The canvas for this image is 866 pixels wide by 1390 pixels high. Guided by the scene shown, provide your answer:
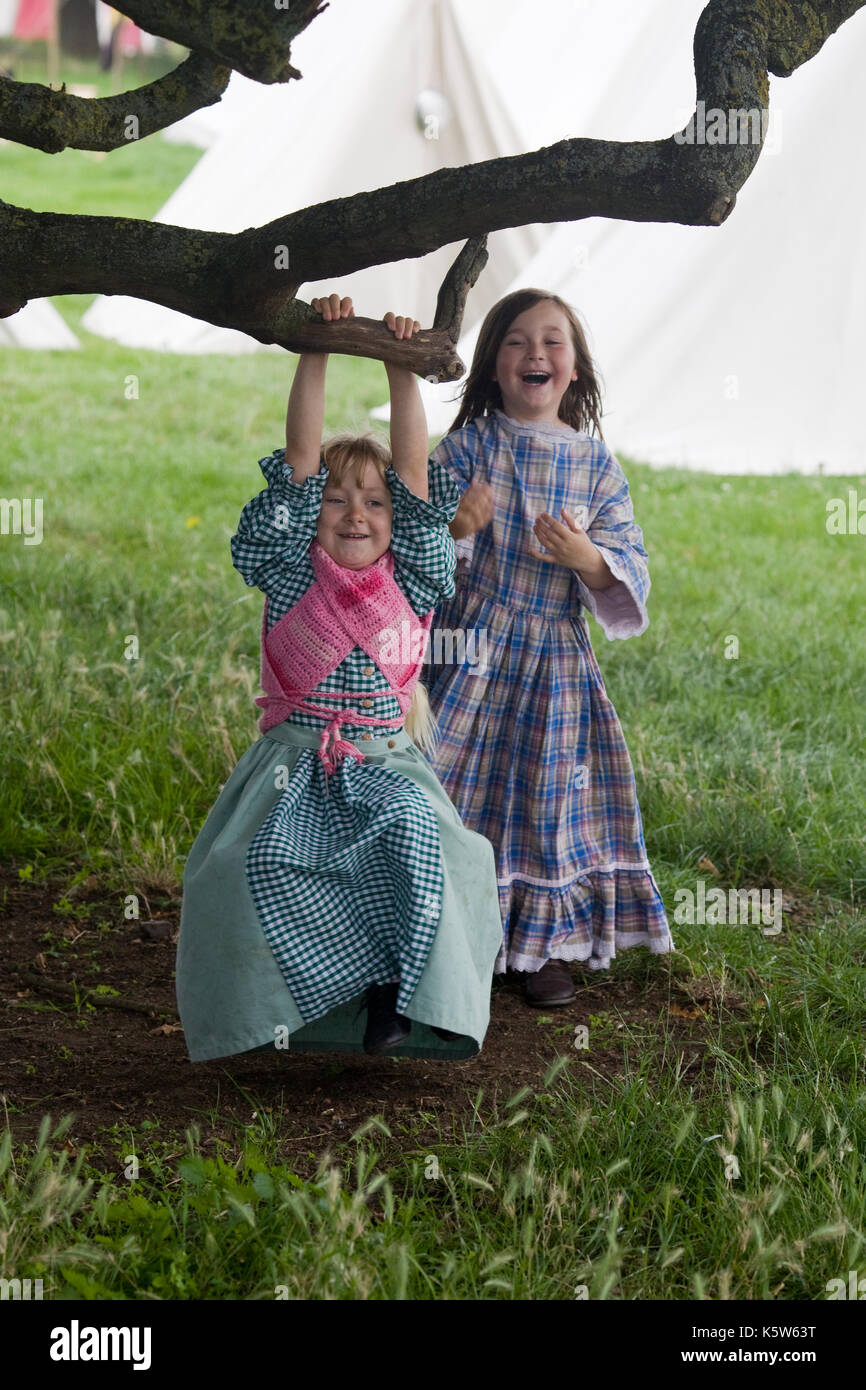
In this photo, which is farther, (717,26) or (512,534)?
(512,534)

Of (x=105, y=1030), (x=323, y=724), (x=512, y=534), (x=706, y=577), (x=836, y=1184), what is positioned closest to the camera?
(x=836, y=1184)

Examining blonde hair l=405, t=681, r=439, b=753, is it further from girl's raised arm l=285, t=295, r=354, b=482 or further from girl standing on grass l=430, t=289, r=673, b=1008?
girl's raised arm l=285, t=295, r=354, b=482

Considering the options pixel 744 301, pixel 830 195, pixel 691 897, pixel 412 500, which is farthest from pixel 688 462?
pixel 412 500

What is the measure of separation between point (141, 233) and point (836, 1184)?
1.95 m

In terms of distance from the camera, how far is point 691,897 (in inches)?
158

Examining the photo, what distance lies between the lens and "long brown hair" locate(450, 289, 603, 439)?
12.2ft

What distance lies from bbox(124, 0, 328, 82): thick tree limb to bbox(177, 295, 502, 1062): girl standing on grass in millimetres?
778

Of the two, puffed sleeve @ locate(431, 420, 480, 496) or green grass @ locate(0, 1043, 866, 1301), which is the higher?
puffed sleeve @ locate(431, 420, 480, 496)

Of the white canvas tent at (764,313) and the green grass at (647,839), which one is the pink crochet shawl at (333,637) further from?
the white canvas tent at (764,313)

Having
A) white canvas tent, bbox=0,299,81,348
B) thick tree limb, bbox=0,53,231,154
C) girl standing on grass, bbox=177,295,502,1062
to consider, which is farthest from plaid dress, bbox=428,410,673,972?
white canvas tent, bbox=0,299,81,348

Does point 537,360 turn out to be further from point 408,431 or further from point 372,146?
point 372,146

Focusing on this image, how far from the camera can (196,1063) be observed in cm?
320
